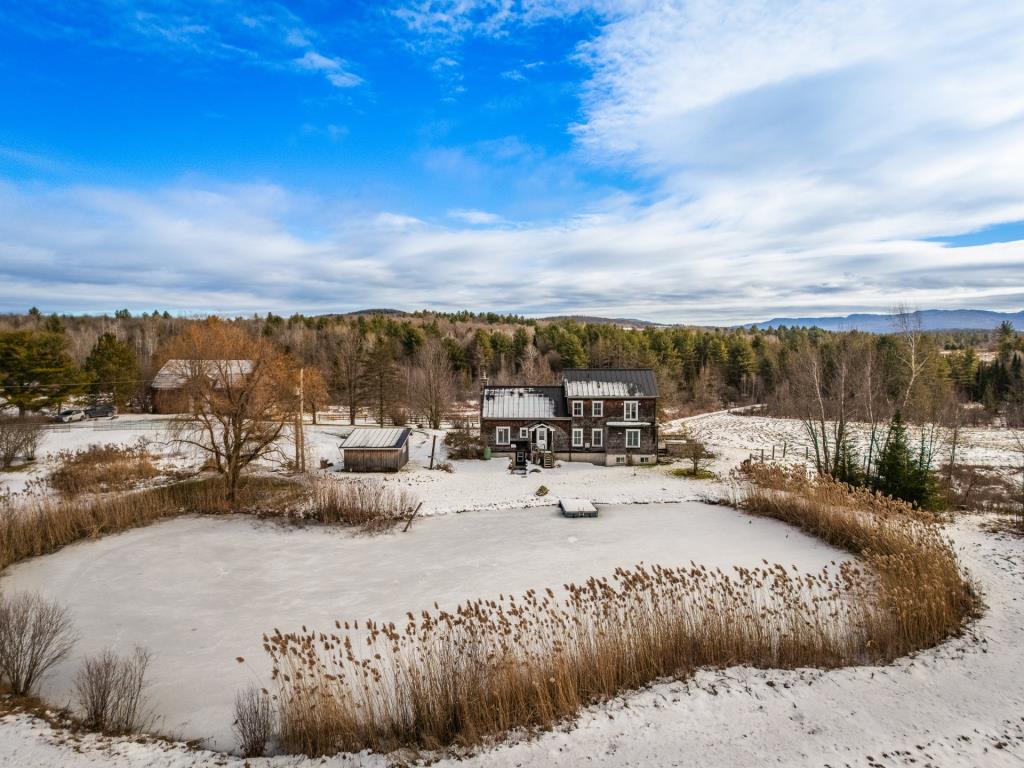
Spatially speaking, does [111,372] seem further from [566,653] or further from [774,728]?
[774,728]

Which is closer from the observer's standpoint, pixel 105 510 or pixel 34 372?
pixel 105 510

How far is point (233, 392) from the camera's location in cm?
2117

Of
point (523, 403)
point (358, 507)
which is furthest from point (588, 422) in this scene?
point (358, 507)

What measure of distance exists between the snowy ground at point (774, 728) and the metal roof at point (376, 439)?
20917mm

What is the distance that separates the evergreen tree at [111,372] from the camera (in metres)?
39.7

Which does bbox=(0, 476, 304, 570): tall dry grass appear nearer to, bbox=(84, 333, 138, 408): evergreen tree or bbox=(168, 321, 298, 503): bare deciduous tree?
bbox=(168, 321, 298, 503): bare deciduous tree

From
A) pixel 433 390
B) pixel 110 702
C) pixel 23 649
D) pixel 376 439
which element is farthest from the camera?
pixel 433 390

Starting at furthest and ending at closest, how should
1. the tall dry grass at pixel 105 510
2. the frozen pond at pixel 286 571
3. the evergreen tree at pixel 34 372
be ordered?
the evergreen tree at pixel 34 372 < the tall dry grass at pixel 105 510 < the frozen pond at pixel 286 571

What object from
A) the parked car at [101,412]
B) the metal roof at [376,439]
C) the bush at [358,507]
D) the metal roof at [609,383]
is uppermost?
the metal roof at [609,383]

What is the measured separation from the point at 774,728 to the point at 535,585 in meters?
7.35

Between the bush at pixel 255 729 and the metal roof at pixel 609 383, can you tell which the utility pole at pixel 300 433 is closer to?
the metal roof at pixel 609 383

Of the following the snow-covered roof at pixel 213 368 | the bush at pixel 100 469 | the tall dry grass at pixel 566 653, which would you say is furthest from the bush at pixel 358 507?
the tall dry grass at pixel 566 653

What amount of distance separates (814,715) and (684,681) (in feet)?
4.84

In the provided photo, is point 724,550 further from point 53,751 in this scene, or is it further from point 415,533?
point 53,751
